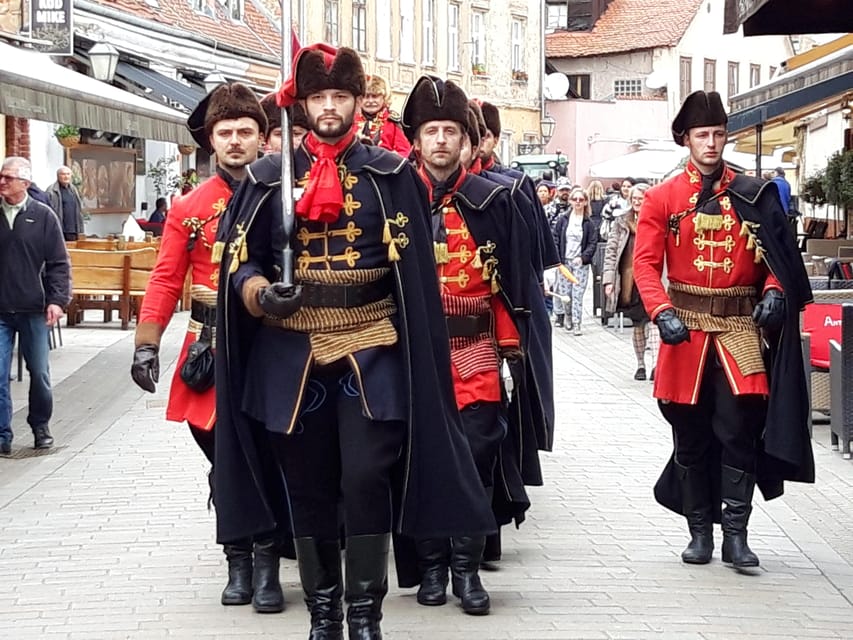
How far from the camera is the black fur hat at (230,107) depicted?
6.89m

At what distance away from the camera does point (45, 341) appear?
1159 cm

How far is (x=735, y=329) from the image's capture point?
24.1 feet

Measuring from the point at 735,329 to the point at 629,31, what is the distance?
58.0 meters

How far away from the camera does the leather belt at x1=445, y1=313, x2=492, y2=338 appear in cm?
684

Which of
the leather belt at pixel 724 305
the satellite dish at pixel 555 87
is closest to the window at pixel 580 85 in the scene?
the satellite dish at pixel 555 87

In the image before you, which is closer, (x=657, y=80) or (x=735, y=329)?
(x=735, y=329)

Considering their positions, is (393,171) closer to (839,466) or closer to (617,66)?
(839,466)

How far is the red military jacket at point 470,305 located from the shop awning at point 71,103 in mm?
5618

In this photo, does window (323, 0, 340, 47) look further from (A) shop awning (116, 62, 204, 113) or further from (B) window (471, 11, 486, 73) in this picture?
(A) shop awning (116, 62, 204, 113)

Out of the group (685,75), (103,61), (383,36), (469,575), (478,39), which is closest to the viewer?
(469,575)

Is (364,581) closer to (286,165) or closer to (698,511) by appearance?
(286,165)

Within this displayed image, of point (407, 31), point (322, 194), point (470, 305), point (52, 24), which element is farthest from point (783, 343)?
point (407, 31)

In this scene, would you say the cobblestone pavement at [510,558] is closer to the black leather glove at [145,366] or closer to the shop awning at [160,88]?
the black leather glove at [145,366]

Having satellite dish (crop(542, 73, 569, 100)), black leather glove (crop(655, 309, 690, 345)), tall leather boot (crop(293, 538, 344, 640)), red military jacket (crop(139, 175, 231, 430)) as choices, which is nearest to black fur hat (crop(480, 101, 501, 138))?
black leather glove (crop(655, 309, 690, 345))
